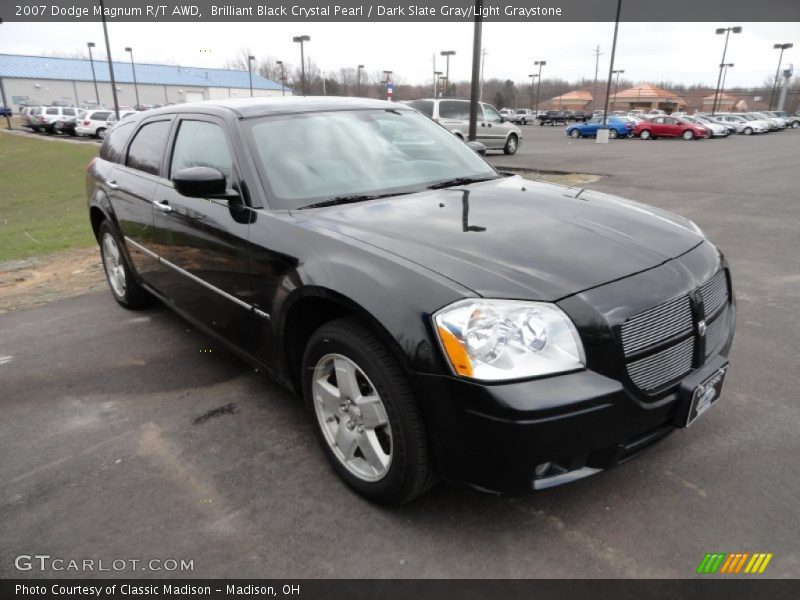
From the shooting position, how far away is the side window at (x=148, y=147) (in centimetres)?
402

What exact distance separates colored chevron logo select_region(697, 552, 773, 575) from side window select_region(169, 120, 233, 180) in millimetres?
2854

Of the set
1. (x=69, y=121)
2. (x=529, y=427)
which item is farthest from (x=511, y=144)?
(x=69, y=121)

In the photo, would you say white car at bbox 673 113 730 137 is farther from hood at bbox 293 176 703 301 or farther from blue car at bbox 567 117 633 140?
hood at bbox 293 176 703 301

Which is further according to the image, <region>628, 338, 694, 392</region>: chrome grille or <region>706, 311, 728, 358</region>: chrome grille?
<region>706, 311, 728, 358</region>: chrome grille

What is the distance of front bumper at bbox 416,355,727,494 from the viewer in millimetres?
1926

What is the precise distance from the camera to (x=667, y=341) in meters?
2.22

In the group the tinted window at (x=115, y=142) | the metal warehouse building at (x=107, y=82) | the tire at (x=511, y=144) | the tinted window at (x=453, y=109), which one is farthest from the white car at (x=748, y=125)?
the metal warehouse building at (x=107, y=82)

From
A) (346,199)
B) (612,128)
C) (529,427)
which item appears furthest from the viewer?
(612,128)

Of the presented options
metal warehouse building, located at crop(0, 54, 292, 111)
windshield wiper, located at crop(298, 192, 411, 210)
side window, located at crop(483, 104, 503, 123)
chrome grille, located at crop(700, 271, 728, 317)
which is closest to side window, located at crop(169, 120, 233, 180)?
windshield wiper, located at crop(298, 192, 411, 210)

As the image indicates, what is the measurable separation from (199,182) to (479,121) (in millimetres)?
17880

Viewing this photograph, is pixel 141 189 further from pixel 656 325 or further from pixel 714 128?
pixel 714 128

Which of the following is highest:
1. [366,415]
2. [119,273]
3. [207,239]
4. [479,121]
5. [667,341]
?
[479,121]
